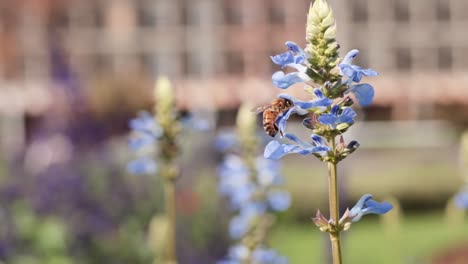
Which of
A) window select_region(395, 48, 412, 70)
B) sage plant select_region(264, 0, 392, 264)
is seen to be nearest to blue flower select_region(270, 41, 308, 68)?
sage plant select_region(264, 0, 392, 264)

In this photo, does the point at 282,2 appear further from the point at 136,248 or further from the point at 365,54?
the point at 136,248

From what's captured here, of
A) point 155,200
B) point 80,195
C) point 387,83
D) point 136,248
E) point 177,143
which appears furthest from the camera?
point 387,83

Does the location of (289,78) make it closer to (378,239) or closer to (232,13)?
(378,239)

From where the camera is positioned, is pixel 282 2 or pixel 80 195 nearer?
pixel 80 195

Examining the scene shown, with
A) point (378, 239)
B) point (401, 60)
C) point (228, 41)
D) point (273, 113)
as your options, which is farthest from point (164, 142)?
point (401, 60)

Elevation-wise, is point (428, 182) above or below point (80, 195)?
below

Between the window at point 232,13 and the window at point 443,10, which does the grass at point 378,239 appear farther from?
the window at point 443,10

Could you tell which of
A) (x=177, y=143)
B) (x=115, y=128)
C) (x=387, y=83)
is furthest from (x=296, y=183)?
(x=177, y=143)

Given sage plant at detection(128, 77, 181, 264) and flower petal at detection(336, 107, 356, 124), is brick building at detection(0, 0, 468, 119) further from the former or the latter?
flower petal at detection(336, 107, 356, 124)
